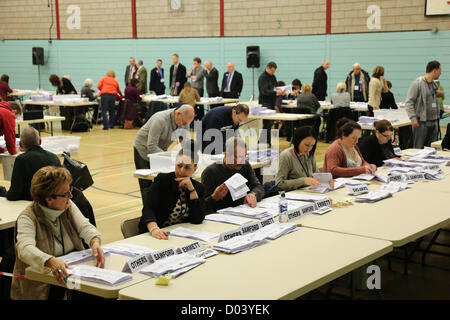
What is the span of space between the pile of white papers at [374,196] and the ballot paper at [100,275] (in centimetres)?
232

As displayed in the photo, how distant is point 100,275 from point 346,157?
347 cm

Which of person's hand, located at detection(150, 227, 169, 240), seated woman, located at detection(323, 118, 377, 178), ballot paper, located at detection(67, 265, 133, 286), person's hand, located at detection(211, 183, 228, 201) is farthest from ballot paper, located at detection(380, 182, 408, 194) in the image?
ballot paper, located at detection(67, 265, 133, 286)

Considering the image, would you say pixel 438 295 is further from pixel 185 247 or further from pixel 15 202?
pixel 15 202

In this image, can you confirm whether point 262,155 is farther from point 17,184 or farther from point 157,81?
point 157,81

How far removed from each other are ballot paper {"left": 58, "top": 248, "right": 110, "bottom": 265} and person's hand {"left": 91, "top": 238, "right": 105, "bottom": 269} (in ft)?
0.17

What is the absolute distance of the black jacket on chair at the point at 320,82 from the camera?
1378 cm

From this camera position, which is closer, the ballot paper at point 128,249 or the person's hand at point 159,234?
the ballot paper at point 128,249

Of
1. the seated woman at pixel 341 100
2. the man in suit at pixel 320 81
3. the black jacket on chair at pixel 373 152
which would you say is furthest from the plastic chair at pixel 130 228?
the man in suit at pixel 320 81

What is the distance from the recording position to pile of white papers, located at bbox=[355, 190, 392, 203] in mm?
4582

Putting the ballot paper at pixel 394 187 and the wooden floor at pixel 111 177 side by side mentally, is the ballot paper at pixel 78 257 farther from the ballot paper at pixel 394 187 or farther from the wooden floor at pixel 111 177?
the ballot paper at pixel 394 187

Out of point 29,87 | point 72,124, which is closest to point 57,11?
point 29,87

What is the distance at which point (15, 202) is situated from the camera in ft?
15.2

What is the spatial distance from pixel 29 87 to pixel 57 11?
3.01 metres

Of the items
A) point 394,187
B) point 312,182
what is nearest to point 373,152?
point 394,187
